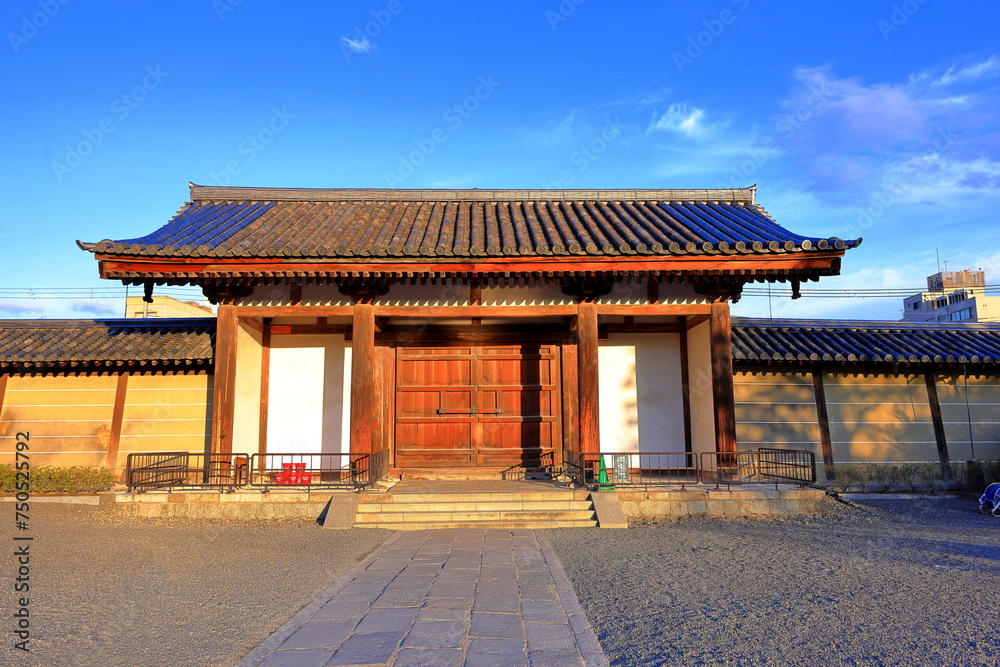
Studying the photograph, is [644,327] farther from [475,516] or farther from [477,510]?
[475,516]

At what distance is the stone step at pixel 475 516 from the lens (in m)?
8.22

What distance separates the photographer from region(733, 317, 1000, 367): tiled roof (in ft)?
36.9

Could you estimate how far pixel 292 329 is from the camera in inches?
444

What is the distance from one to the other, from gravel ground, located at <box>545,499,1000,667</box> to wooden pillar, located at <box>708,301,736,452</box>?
1621 millimetres

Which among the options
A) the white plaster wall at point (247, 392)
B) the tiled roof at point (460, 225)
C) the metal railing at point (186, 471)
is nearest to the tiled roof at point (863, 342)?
the tiled roof at point (460, 225)

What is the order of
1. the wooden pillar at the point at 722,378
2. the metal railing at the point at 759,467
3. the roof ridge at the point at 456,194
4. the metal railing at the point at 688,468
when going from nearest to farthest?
the metal railing at the point at 688,468
the metal railing at the point at 759,467
the wooden pillar at the point at 722,378
the roof ridge at the point at 456,194

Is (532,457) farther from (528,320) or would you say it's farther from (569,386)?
(528,320)

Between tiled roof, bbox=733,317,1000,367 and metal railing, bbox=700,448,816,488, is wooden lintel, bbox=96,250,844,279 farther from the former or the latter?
metal railing, bbox=700,448,816,488

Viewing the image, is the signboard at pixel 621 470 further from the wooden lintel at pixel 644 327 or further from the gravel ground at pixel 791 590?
the wooden lintel at pixel 644 327

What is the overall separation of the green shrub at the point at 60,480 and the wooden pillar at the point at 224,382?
268 centimetres

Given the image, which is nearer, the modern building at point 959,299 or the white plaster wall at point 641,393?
the white plaster wall at point 641,393

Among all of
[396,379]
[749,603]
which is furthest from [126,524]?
[749,603]

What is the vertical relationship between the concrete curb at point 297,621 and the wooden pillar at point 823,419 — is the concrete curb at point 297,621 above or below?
below

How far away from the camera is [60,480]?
10.3 meters
